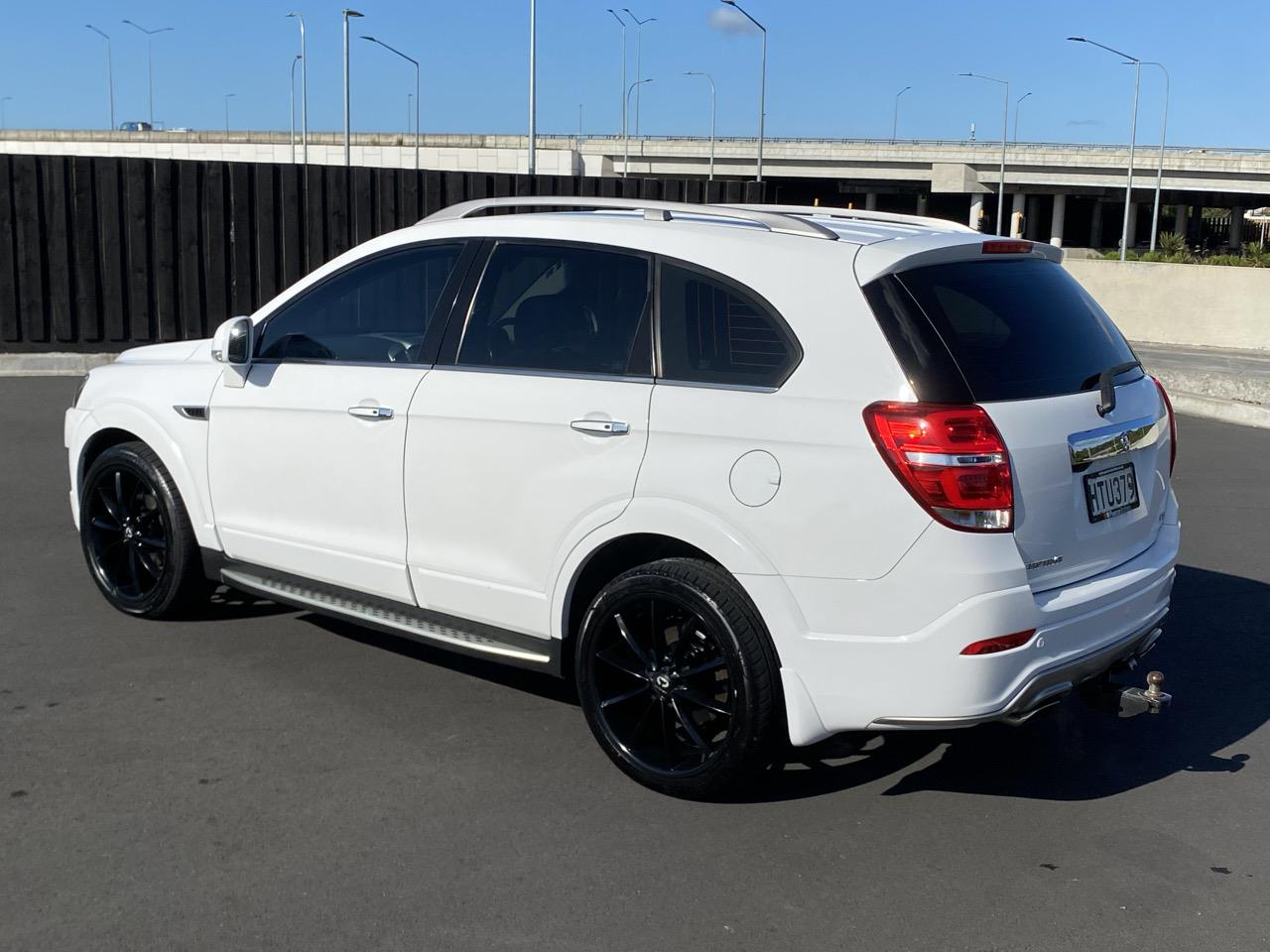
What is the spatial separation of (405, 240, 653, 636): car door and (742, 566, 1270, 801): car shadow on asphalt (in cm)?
106

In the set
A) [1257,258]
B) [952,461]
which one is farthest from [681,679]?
[1257,258]

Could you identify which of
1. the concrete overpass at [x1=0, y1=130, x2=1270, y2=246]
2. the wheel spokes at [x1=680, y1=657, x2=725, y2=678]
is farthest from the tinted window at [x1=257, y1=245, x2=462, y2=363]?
the concrete overpass at [x1=0, y1=130, x2=1270, y2=246]

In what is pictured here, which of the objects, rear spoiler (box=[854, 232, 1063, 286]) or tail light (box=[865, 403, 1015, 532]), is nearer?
tail light (box=[865, 403, 1015, 532])

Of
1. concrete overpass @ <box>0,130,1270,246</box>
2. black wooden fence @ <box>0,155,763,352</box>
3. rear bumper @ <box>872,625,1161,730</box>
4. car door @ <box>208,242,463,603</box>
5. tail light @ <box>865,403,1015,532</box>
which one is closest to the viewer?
tail light @ <box>865,403,1015,532</box>

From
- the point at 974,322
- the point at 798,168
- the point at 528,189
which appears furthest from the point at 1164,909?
the point at 798,168

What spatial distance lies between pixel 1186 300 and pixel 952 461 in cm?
2827

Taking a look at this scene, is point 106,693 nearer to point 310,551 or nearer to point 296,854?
point 310,551

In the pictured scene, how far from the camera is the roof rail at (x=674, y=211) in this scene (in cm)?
414

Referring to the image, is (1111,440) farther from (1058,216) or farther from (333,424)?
(1058,216)

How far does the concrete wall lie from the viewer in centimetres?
2823

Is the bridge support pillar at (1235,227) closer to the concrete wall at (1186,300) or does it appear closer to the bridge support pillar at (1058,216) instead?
the bridge support pillar at (1058,216)

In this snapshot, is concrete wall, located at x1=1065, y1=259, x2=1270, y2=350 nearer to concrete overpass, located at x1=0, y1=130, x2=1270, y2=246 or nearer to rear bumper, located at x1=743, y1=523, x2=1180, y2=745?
rear bumper, located at x1=743, y1=523, x2=1180, y2=745

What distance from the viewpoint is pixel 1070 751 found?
4.64 m

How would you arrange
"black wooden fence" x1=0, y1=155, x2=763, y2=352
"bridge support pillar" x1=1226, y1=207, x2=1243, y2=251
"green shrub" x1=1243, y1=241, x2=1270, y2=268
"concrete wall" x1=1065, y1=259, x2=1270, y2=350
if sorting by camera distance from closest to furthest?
"black wooden fence" x1=0, y1=155, x2=763, y2=352, "concrete wall" x1=1065, y1=259, x2=1270, y2=350, "green shrub" x1=1243, y1=241, x2=1270, y2=268, "bridge support pillar" x1=1226, y1=207, x2=1243, y2=251
